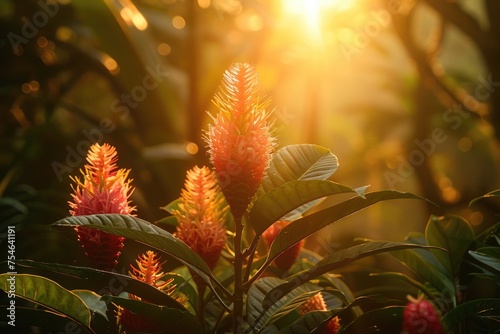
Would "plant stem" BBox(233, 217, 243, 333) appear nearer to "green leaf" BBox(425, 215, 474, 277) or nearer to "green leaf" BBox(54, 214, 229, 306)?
"green leaf" BBox(54, 214, 229, 306)

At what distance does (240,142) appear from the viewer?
45 centimetres

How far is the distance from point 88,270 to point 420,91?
143 cm

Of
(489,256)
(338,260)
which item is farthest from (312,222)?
(489,256)

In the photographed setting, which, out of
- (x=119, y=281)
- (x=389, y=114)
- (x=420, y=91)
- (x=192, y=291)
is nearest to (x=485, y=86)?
(x=420, y=91)

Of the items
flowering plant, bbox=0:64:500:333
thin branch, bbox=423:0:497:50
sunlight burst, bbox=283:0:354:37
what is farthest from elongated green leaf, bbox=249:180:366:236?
sunlight burst, bbox=283:0:354:37

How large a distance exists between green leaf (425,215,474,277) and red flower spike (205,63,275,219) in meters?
0.20

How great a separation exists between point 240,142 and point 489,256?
0.21 meters

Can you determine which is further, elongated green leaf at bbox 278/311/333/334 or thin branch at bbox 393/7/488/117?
thin branch at bbox 393/7/488/117

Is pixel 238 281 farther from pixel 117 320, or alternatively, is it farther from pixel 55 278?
pixel 55 278

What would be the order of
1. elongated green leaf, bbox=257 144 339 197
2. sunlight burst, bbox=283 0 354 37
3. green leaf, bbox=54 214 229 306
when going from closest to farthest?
green leaf, bbox=54 214 229 306 < elongated green leaf, bbox=257 144 339 197 < sunlight burst, bbox=283 0 354 37

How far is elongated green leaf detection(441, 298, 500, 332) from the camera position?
0.48 meters

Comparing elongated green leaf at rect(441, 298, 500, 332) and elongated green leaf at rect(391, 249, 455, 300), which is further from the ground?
elongated green leaf at rect(391, 249, 455, 300)

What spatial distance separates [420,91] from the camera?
5.69 feet

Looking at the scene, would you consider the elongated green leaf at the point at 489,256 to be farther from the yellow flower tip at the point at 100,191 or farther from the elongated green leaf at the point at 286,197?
the yellow flower tip at the point at 100,191
